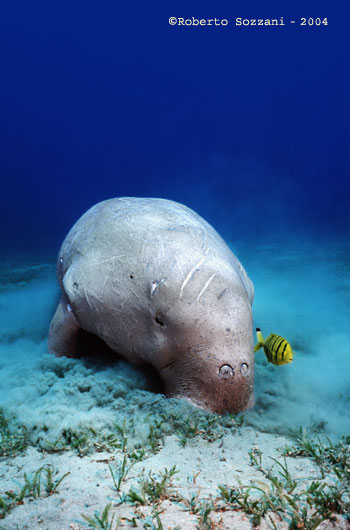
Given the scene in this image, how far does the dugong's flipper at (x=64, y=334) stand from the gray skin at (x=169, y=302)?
2 cm

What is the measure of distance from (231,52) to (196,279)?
3009 inches

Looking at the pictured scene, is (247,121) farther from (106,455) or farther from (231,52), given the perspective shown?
(106,455)

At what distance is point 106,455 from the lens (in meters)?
1.93

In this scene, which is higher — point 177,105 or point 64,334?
point 177,105

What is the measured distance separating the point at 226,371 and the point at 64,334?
1800 mm

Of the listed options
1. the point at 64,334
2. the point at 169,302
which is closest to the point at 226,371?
the point at 169,302

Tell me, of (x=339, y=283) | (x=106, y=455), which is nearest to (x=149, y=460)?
(x=106, y=455)

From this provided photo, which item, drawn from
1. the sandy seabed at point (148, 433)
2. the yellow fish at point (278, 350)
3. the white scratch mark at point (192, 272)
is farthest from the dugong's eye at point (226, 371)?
the white scratch mark at point (192, 272)

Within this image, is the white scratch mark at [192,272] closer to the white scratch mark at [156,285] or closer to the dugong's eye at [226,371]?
the white scratch mark at [156,285]

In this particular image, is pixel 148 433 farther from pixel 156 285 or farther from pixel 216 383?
pixel 156 285

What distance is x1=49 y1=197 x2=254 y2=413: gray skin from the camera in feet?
8.05

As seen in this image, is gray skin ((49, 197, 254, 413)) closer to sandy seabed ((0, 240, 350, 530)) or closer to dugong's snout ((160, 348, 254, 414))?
dugong's snout ((160, 348, 254, 414))

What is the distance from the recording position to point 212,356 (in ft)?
7.93

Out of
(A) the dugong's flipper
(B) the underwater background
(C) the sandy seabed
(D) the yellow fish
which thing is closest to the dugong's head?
(C) the sandy seabed
